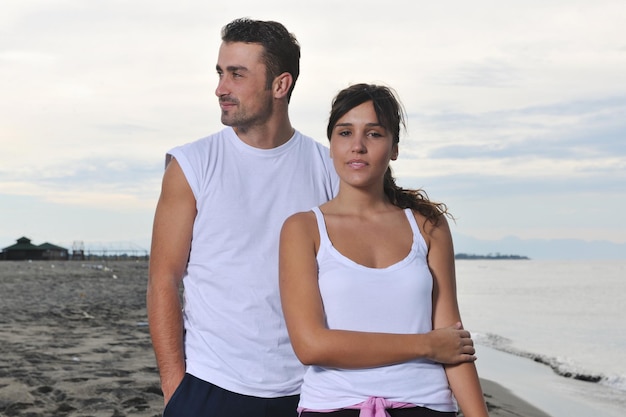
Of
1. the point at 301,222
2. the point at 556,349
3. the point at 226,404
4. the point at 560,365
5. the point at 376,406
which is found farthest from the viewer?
the point at 556,349

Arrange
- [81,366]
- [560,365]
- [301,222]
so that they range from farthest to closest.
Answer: [560,365] < [81,366] < [301,222]

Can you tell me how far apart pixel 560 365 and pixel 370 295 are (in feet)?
42.7

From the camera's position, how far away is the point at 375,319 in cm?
218

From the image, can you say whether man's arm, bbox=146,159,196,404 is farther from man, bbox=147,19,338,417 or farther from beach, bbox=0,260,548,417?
beach, bbox=0,260,548,417

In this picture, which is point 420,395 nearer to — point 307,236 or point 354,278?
point 354,278

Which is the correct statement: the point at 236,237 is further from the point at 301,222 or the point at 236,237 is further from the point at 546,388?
the point at 546,388

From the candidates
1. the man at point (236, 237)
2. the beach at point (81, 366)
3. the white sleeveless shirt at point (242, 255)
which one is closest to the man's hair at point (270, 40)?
the man at point (236, 237)

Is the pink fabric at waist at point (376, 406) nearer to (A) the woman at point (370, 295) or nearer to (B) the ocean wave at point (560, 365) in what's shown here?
(A) the woman at point (370, 295)

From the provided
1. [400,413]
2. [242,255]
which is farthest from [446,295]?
[242,255]

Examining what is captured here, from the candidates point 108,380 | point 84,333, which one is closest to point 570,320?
point 84,333

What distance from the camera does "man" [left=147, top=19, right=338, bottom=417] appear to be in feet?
8.38

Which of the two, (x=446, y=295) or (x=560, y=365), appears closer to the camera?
(x=446, y=295)

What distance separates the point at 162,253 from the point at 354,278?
0.83 m

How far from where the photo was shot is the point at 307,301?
7.15 feet
